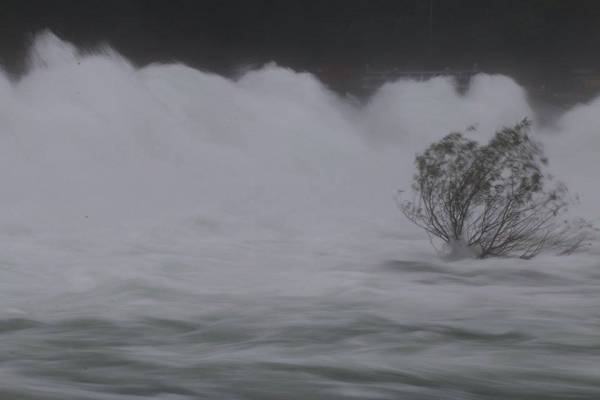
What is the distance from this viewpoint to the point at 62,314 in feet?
32.1

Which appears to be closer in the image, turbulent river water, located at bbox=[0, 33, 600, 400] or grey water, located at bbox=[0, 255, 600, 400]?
grey water, located at bbox=[0, 255, 600, 400]

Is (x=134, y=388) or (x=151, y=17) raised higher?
(x=151, y=17)

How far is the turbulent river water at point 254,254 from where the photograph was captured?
25.7 feet

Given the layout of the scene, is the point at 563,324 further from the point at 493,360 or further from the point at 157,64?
the point at 157,64

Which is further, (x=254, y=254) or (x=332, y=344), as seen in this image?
(x=254, y=254)

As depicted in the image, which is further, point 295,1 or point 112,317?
point 295,1

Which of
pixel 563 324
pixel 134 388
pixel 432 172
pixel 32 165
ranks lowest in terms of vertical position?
pixel 134 388

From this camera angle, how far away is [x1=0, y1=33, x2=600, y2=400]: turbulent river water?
7.84 m

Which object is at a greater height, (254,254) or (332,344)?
(254,254)

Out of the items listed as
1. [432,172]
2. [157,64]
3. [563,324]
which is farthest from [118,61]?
[563,324]

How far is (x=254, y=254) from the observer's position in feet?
45.2

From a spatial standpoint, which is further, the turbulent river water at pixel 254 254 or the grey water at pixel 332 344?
the turbulent river water at pixel 254 254

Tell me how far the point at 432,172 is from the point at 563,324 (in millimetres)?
3042

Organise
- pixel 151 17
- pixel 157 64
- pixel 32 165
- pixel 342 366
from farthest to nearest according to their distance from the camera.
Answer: pixel 151 17, pixel 157 64, pixel 32 165, pixel 342 366
